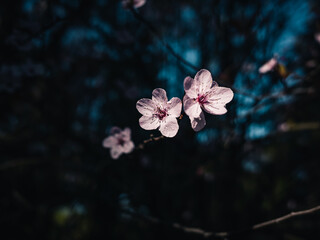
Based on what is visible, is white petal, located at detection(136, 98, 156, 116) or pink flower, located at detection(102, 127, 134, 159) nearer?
white petal, located at detection(136, 98, 156, 116)

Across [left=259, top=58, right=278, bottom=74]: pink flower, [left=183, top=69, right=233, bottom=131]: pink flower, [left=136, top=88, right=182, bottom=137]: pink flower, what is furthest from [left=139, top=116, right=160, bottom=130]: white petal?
[left=259, top=58, right=278, bottom=74]: pink flower

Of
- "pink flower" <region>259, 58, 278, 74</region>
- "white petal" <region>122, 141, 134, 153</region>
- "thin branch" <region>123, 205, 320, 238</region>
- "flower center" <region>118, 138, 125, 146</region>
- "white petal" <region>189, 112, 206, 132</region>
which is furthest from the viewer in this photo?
"pink flower" <region>259, 58, 278, 74</region>

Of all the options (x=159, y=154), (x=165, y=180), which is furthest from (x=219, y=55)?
(x=165, y=180)

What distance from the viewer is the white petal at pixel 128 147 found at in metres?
1.31

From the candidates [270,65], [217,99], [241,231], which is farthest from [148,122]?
[270,65]

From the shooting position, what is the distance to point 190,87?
0.97 meters

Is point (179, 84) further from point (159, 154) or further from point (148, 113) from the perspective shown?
point (148, 113)

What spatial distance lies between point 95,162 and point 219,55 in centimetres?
163

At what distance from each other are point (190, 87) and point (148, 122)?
10.5 inches

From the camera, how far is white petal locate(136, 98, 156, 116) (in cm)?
108

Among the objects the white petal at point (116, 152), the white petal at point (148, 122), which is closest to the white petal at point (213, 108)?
the white petal at point (148, 122)

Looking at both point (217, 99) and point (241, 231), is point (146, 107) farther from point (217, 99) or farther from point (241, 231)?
point (241, 231)

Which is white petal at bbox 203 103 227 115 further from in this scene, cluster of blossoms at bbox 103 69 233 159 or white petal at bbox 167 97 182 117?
white petal at bbox 167 97 182 117

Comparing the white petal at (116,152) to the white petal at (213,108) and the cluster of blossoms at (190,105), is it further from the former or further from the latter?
the white petal at (213,108)
